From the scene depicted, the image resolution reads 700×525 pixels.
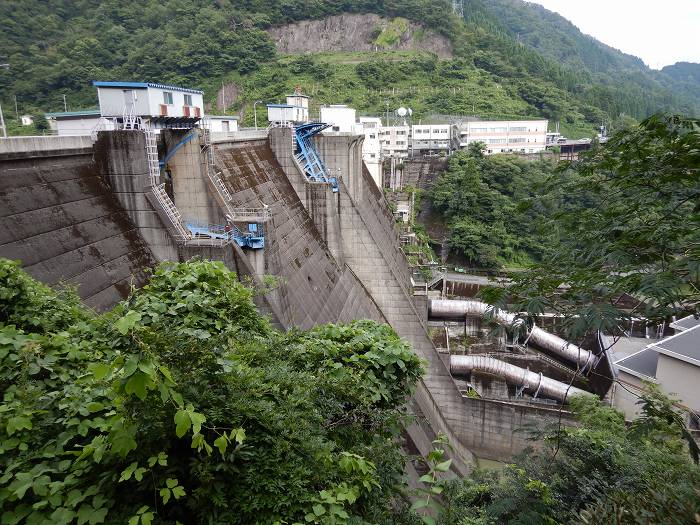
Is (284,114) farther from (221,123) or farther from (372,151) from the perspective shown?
(372,151)

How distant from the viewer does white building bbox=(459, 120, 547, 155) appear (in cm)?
5453

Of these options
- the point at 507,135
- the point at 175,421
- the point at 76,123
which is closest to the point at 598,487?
the point at 175,421

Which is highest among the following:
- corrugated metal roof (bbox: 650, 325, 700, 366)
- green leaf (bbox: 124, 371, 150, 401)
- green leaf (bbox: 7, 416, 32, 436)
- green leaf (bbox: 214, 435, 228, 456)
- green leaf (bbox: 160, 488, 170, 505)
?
green leaf (bbox: 124, 371, 150, 401)

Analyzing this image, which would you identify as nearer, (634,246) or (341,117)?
(634,246)

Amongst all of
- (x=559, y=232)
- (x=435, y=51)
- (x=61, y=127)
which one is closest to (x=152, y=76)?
(x=435, y=51)

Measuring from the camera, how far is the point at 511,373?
1934 centimetres

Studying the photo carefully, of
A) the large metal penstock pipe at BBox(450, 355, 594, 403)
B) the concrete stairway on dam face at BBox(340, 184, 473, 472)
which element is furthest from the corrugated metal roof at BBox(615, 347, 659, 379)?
the concrete stairway on dam face at BBox(340, 184, 473, 472)

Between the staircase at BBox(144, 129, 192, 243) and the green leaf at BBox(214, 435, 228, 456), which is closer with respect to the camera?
the green leaf at BBox(214, 435, 228, 456)

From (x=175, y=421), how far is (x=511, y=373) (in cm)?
1867

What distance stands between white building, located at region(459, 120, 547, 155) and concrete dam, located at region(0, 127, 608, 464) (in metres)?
37.5

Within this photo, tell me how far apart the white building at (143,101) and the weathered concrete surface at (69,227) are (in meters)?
1.76

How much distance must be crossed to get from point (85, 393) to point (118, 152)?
23.9ft

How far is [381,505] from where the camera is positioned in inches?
159

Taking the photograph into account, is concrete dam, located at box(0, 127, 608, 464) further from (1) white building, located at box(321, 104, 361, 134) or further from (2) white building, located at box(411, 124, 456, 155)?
(2) white building, located at box(411, 124, 456, 155)
